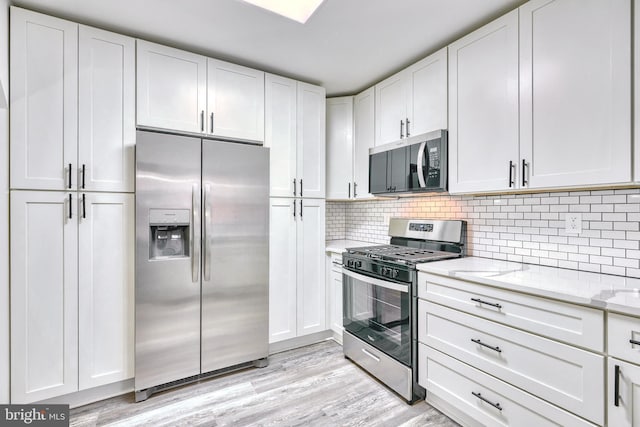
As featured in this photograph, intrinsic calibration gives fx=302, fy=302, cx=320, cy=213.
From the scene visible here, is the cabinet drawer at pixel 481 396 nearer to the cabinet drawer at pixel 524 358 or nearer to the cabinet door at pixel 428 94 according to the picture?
the cabinet drawer at pixel 524 358

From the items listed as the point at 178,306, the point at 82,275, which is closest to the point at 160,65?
the point at 82,275

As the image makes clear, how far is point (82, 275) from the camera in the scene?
199cm

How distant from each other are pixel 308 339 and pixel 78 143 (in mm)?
2448

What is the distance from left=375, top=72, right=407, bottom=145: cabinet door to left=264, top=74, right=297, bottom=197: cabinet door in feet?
2.62

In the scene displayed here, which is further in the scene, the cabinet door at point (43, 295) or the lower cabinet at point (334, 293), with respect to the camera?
the lower cabinet at point (334, 293)

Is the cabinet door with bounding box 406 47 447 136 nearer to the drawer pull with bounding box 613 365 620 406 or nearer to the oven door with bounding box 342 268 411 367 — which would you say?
the oven door with bounding box 342 268 411 367

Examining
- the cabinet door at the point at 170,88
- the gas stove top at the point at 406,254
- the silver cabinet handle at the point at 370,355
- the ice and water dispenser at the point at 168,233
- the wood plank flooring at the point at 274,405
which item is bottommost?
the wood plank flooring at the point at 274,405

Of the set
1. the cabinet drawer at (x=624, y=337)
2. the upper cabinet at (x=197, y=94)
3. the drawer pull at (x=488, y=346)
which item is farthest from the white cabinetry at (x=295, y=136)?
the cabinet drawer at (x=624, y=337)

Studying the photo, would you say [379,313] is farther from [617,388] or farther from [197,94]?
[197,94]

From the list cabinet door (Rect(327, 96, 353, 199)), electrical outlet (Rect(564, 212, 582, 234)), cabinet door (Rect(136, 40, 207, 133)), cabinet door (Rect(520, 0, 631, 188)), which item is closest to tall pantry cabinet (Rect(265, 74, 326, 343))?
cabinet door (Rect(327, 96, 353, 199))

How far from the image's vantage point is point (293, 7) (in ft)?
6.48

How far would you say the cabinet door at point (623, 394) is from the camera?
1.16m

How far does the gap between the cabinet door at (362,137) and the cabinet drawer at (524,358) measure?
1.44m

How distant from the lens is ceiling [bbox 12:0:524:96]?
1.86 m
